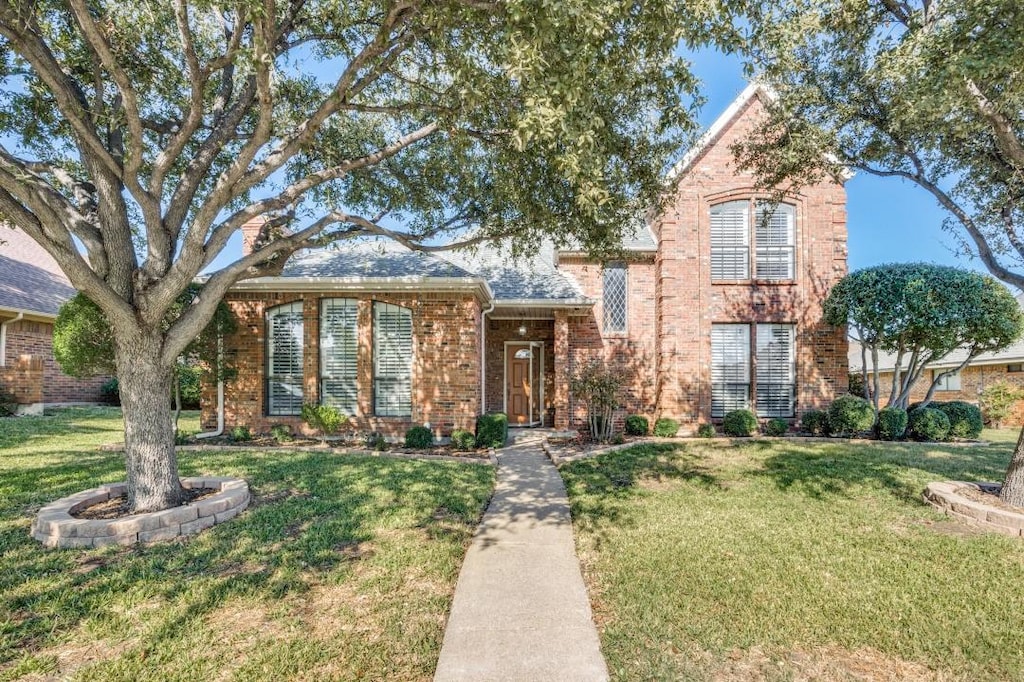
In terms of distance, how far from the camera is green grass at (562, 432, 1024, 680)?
9.18 feet

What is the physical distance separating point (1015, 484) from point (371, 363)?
10.00 metres

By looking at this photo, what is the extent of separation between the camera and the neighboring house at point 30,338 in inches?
513

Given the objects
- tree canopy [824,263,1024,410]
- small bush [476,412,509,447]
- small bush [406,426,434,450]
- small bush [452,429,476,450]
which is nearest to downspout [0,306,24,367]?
small bush [406,426,434,450]

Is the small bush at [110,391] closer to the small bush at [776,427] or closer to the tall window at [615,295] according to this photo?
the tall window at [615,295]

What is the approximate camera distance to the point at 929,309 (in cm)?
998

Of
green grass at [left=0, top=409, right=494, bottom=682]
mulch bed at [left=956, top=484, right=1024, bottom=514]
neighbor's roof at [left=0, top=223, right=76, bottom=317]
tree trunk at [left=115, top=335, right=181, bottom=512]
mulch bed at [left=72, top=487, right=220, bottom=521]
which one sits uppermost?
neighbor's roof at [left=0, top=223, right=76, bottom=317]

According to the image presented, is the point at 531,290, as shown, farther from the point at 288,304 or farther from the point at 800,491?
the point at 800,491

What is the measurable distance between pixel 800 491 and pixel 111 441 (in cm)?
1206

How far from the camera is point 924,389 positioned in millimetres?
18172

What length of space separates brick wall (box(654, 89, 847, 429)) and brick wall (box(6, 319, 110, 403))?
15725 millimetres

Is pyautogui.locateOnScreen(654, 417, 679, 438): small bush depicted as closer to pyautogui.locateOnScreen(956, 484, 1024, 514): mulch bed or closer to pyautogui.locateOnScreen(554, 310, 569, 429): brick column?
pyautogui.locateOnScreen(554, 310, 569, 429): brick column

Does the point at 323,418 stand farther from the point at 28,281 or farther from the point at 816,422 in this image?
the point at 28,281

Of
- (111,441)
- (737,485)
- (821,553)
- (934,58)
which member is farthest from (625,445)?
(111,441)

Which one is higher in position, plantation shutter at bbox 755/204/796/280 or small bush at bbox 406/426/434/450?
plantation shutter at bbox 755/204/796/280
